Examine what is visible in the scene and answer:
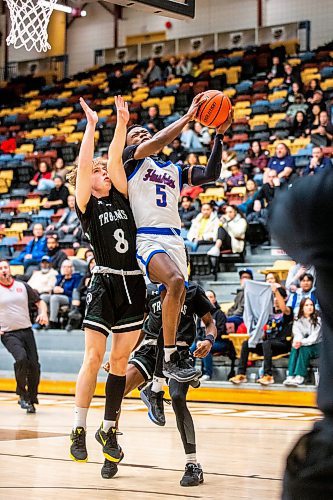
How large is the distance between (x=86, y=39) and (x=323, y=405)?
2850cm

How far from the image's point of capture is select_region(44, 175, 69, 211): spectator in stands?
1762 cm

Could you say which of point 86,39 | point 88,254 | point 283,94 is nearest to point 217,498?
point 88,254

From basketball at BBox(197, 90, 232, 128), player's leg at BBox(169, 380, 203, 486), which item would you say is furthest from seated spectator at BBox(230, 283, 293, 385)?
basketball at BBox(197, 90, 232, 128)

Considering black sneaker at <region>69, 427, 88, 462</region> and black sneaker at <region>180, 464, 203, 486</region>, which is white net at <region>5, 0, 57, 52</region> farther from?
black sneaker at <region>180, 464, 203, 486</region>

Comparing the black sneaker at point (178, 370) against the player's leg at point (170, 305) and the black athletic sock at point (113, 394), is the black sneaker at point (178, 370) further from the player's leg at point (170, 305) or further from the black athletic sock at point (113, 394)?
the black athletic sock at point (113, 394)

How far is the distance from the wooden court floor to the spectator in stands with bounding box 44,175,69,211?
811 centimetres

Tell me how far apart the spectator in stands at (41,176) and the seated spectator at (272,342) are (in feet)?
31.1

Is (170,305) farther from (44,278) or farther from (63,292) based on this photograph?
(44,278)

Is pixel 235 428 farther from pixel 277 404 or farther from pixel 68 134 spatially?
pixel 68 134

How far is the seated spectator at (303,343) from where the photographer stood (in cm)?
1029

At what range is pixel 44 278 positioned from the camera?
1376cm

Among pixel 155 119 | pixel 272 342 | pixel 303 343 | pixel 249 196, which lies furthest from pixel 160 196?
pixel 155 119

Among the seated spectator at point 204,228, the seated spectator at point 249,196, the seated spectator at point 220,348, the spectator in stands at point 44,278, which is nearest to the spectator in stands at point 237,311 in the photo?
the seated spectator at point 220,348

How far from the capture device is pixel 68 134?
22.6m
